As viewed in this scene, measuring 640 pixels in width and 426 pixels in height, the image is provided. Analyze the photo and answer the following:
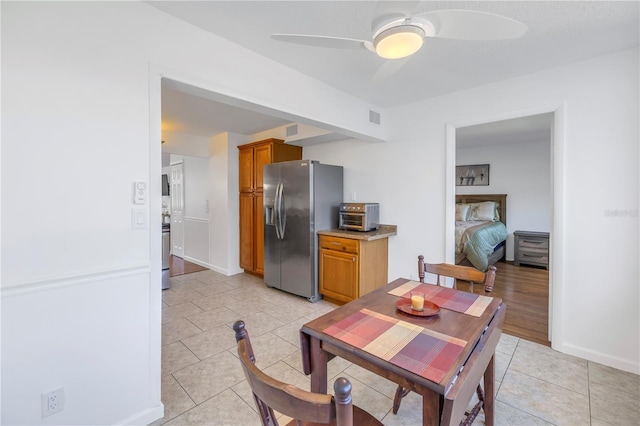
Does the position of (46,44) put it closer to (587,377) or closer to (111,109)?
(111,109)

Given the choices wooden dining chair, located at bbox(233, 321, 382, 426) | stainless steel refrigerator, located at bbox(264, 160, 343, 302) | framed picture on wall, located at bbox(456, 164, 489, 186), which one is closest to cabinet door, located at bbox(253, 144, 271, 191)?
stainless steel refrigerator, located at bbox(264, 160, 343, 302)

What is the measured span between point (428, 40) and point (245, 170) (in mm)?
3570

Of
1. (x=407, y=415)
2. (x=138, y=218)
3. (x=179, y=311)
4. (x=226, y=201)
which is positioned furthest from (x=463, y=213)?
(x=138, y=218)

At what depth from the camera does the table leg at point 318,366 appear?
1.21m

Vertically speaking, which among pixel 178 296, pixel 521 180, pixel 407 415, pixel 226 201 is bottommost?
pixel 407 415

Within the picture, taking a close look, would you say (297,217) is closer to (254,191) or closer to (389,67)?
(254,191)

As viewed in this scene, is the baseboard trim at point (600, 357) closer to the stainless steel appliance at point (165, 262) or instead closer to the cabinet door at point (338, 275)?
→ the cabinet door at point (338, 275)

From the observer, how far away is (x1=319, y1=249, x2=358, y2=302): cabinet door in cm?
338

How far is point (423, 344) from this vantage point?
1109mm

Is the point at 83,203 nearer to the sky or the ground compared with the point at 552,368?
nearer to the sky

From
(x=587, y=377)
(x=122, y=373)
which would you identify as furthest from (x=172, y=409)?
(x=587, y=377)

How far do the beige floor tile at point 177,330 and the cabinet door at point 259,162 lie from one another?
2.31 meters

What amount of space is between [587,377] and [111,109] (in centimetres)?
372

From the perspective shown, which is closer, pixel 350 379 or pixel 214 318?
pixel 350 379
